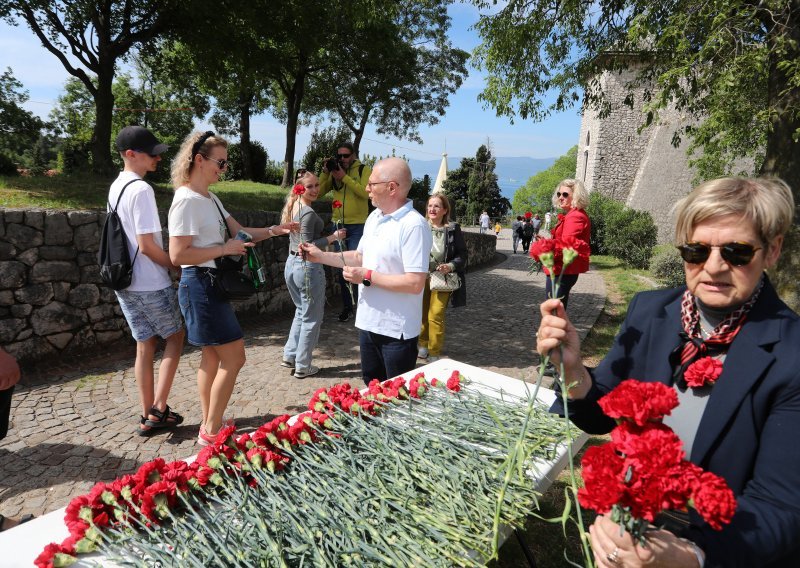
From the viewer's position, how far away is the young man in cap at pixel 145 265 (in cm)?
336

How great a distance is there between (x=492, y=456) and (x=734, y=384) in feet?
2.67

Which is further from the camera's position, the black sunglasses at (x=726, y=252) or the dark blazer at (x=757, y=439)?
the black sunglasses at (x=726, y=252)

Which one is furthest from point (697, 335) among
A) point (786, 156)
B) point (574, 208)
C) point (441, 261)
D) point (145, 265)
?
point (786, 156)

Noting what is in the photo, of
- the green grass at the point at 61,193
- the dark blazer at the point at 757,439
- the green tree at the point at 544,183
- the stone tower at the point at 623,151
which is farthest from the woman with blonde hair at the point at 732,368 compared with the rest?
the green tree at the point at 544,183

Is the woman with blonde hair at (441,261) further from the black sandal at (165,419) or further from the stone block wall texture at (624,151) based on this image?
the stone block wall texture at (624,151)

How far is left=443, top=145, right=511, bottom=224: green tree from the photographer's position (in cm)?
5003

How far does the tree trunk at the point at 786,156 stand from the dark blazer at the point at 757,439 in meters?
6.52

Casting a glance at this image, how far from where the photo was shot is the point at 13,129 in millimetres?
10266

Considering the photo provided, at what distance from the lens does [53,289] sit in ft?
16.8

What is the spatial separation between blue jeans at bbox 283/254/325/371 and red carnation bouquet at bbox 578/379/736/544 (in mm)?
4224

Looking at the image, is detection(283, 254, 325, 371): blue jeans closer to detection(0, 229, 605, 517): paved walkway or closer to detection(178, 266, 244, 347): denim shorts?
detection(0, 229, 605, 517): paved walkway

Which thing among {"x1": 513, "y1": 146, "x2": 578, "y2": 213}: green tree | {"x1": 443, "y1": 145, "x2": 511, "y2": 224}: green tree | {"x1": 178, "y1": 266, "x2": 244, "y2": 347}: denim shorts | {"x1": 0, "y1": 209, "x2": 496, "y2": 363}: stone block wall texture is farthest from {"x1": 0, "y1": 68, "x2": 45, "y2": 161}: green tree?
{"x1": 513, "y1": 146, "x2": 578, "y2": 213}: green tree

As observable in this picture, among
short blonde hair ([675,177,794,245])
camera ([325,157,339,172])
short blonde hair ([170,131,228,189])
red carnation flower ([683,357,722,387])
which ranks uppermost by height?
camera ([325,157,339,172])

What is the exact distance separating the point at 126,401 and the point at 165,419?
0.81 m
